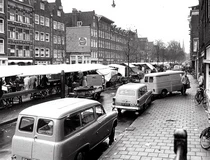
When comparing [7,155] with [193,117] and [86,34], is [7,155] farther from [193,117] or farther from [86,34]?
[86,34]

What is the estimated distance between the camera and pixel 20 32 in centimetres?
3828

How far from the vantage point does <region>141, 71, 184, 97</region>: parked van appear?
19422 millimetres

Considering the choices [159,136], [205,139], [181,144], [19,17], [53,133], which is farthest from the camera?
[19,17]

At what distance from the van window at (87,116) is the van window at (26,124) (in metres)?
1.41

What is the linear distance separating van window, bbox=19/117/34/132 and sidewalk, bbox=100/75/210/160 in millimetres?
2266

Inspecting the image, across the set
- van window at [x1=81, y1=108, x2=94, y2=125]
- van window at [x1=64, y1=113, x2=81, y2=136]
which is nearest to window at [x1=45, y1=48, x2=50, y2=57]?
van window at [x1=81, y1=108, x2=94, y2=125]

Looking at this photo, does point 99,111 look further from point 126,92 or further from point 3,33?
point 3,33

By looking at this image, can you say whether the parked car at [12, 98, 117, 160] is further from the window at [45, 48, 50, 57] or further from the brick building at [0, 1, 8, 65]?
the window at [45, 48, 50, 57]

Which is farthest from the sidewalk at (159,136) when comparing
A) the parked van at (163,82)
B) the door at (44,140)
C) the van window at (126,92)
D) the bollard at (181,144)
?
the parked van at (163,82)

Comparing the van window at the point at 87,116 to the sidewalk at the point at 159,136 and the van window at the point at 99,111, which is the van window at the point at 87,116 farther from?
the sidewalk at the point at 159,136

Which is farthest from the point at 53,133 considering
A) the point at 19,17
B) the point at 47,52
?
the point at 47,52

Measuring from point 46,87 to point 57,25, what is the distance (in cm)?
3095

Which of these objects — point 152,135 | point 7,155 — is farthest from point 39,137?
point 152,135

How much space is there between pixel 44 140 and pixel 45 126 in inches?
13.6
